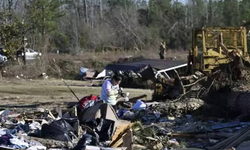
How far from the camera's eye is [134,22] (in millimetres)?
57656

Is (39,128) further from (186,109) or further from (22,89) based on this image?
(22,89)

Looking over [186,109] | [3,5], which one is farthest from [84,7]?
[186,109]

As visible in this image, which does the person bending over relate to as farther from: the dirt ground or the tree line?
Result: the tree line

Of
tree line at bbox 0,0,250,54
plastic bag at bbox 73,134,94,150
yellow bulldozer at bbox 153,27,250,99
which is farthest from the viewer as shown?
tree line at bbox 0,0,250,54

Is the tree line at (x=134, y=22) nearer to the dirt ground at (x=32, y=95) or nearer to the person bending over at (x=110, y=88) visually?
the dirt ground at (x=32, y=95)

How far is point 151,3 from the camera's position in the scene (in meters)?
62.7

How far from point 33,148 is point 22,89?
578 inches

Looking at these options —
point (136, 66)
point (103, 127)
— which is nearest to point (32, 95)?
point (136, 66)

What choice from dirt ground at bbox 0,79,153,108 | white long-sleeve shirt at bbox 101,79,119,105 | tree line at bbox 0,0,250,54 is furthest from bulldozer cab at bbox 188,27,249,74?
tree line at bbox 0,0,250,54

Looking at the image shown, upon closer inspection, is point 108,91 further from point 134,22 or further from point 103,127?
point 134,22

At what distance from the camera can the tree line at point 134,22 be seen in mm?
47631

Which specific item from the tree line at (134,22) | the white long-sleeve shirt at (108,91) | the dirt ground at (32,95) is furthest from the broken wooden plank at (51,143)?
the tree line at (134,22)

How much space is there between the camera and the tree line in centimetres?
4763

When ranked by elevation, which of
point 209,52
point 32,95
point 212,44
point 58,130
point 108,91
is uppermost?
point 212,44
